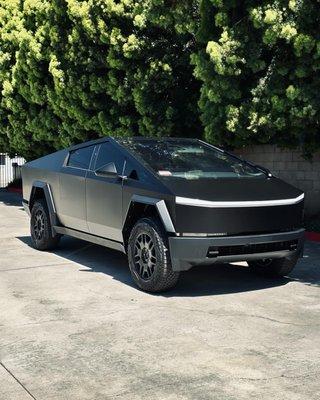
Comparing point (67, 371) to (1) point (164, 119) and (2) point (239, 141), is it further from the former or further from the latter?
(1) point (164, 119)

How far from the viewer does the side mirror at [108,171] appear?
693cm

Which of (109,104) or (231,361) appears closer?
(231,361)

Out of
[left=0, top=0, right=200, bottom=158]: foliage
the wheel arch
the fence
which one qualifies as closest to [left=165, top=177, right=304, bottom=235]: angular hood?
the wheel arch

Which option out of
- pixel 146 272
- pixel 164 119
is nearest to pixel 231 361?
pixel 146 272

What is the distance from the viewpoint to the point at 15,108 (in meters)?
19.0

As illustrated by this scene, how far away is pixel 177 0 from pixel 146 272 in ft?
20.1

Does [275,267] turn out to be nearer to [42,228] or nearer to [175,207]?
[175,207]

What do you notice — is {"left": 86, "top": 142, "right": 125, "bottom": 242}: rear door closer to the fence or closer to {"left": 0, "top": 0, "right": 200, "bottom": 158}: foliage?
{"left": 0, "top": 0, "right": 200, "bottom": 158}: foliage

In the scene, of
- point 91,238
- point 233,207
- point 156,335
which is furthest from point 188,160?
point 156,335

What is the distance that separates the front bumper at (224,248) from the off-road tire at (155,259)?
0.37 ft

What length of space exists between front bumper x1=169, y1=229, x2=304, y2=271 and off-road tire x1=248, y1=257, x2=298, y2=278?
0.43m

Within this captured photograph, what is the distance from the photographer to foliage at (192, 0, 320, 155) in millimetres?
9375

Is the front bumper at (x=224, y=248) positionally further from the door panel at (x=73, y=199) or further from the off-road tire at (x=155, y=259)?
the door panel at (x=73, y=199)

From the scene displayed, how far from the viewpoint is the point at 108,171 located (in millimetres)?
6996
